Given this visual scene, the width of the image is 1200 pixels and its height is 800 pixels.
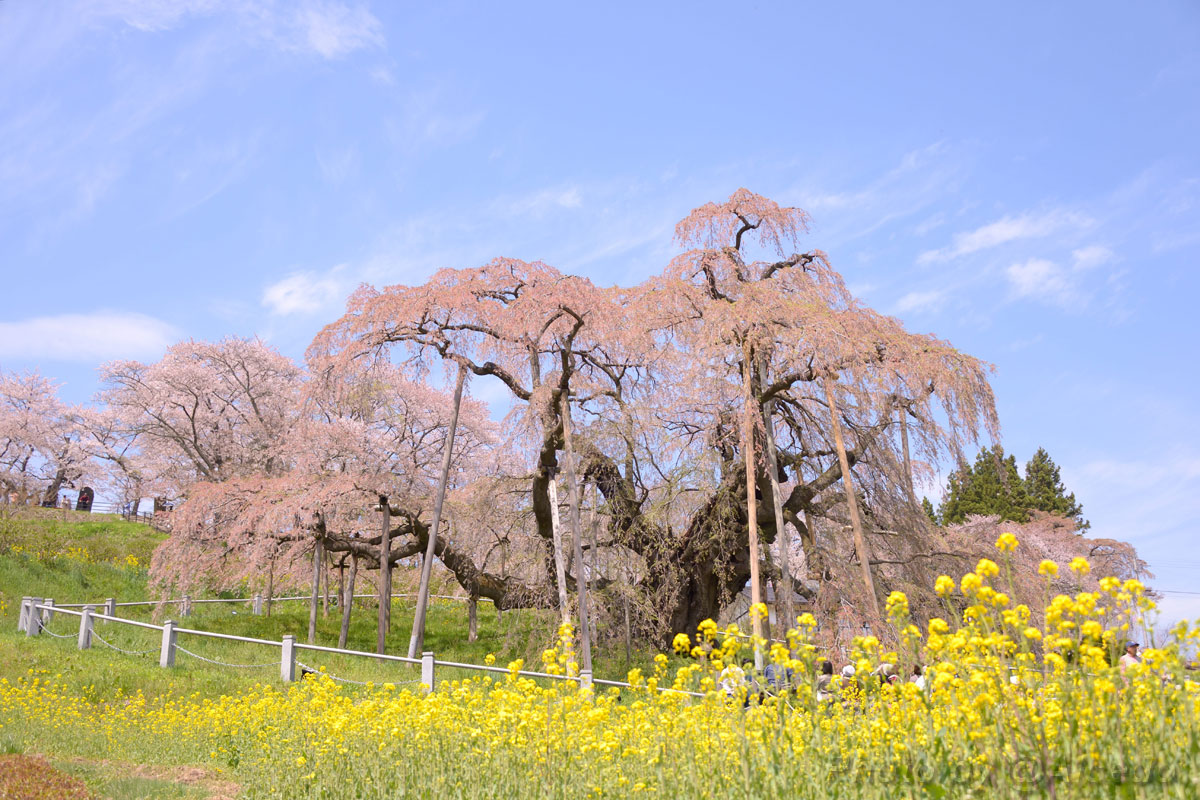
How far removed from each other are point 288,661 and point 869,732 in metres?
12.4

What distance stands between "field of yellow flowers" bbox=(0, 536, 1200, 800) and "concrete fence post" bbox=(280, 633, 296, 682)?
7.25 metres

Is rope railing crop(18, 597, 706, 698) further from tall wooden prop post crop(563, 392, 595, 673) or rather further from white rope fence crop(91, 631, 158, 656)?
tall wooden prop post crop(563, 392, 595, 673)

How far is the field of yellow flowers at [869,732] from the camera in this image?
11.3ft

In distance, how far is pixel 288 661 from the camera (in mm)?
14117

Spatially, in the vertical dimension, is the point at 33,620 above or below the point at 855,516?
below

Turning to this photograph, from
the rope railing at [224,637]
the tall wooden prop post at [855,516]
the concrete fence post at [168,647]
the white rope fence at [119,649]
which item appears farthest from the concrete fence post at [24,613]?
the tall wooden prop post at [855,516]

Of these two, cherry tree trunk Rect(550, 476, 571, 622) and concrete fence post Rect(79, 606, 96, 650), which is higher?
cherry tree trunk Rect(550, 476, 571, 622)

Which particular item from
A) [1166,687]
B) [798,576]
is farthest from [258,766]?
[798,576]

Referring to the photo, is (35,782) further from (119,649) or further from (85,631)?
(85,631)

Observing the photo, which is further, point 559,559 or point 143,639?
point 143,639

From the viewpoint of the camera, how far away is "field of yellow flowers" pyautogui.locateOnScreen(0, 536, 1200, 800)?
345 centimetres

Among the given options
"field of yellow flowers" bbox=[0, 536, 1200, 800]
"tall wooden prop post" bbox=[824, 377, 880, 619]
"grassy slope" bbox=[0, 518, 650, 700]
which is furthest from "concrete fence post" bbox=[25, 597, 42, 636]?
"tall wooden prop post" bbox=[824, 377, 880, 619]

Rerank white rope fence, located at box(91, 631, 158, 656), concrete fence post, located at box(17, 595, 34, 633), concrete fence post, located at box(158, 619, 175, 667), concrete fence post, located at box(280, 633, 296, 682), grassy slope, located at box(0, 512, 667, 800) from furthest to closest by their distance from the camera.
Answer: concrete fence post, located at box(17, 595, 34, 633) < white rope fence, located at box(91, 631, 158, 656) < concrete fence post, located at box(158, 619, 175, 667) < concrete fence post, located at box(280, 633, 296, 682) < grassy slope, located at box(0, 512, 667, 800)

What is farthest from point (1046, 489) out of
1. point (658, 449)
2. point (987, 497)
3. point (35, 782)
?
point (35, 782)
